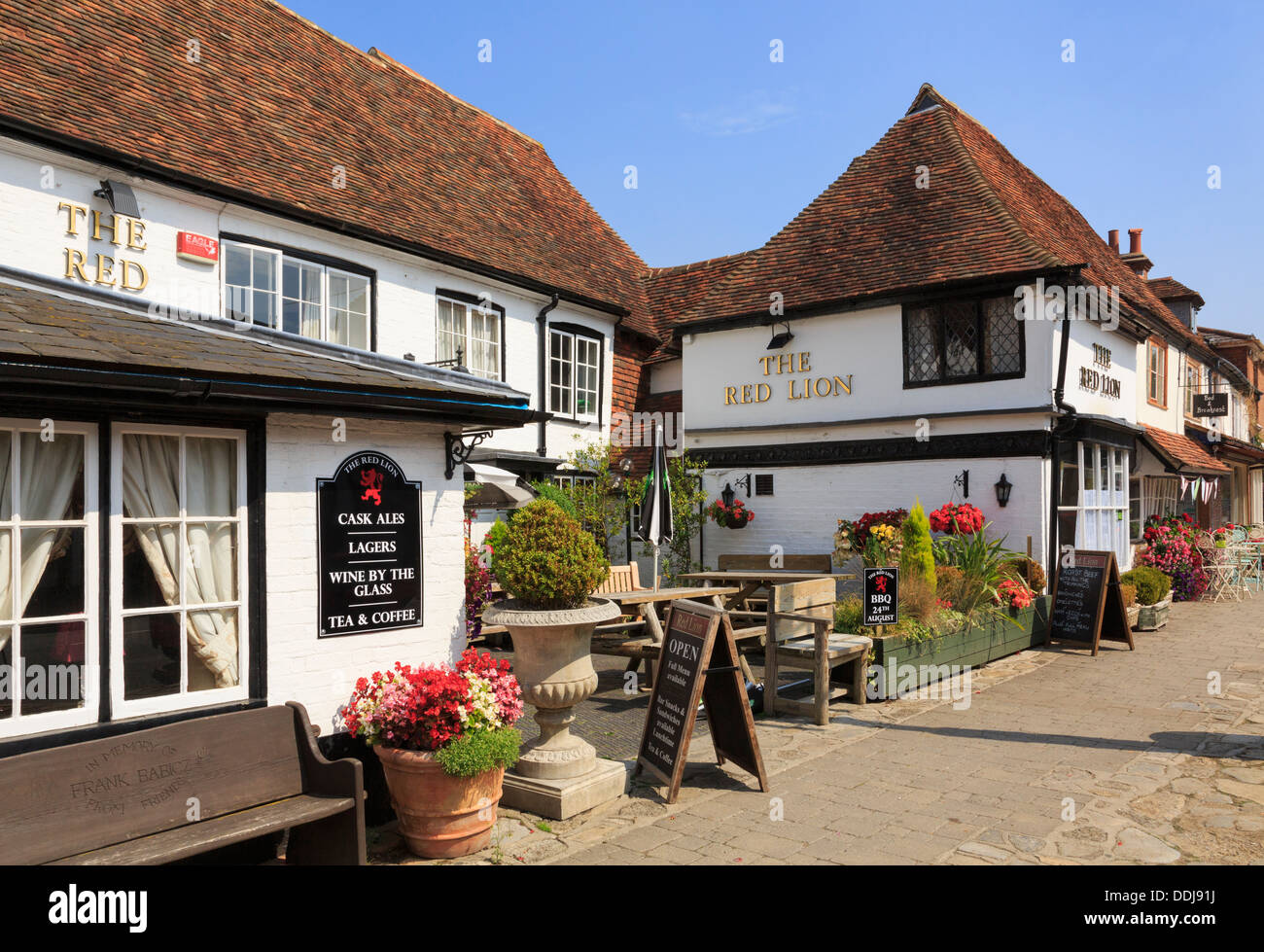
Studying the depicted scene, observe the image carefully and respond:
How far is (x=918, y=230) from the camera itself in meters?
15.0

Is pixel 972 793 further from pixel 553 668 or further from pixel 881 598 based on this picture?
pixel 881 598

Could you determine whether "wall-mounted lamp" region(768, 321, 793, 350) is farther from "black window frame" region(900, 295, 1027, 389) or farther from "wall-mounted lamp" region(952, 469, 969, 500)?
"wall-mounted lamp" region(952, 469, 969, 500)

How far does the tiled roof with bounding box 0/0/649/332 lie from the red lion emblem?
648cm

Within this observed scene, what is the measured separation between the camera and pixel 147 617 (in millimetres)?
4816

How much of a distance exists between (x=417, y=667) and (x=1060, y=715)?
6021 millimetres

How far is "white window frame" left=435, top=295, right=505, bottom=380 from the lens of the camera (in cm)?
1398

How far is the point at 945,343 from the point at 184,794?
12.6m

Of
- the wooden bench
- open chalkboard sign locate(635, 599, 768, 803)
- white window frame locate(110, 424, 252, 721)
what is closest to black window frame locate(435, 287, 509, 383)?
open chalkboard sign locate(635, 599, 768, 803)

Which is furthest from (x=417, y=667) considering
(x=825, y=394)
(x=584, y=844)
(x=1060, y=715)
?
Result: (x=825, y=394)

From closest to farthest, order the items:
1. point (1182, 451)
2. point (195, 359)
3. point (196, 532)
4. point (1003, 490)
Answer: point (195, 359) < point (196, 532) < point (1003, 490) < point (1182, 451)

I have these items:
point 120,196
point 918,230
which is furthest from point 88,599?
point 918,230

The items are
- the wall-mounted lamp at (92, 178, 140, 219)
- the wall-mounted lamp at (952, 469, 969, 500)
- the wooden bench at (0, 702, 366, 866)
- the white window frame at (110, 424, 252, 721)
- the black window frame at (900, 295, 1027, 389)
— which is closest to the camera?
the wooden bench at (0, 702, 366, 866)

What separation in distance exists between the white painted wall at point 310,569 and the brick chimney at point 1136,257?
80.6 feet
